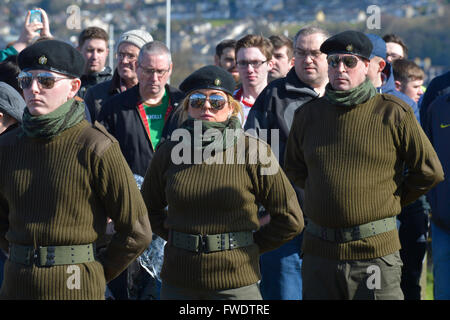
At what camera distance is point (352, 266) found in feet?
14.6

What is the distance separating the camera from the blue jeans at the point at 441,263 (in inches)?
206

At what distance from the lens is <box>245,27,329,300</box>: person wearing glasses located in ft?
18.2

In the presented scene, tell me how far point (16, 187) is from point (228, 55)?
5.01 m

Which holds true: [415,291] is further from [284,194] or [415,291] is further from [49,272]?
[49,272]

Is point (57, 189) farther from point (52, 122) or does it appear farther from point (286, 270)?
point (286, 270)

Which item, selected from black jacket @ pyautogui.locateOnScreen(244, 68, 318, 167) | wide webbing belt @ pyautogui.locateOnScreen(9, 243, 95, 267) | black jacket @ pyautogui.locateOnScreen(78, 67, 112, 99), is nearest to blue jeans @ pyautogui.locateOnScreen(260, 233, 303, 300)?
black jacket @ pyautogui.locateOnScreen(244, 68, 318, 167)

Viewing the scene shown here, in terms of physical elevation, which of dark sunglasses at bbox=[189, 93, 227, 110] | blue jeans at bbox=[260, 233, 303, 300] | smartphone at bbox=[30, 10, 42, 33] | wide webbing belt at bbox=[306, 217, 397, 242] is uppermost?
smartphone at bbox=[30, 10, 42, 33]

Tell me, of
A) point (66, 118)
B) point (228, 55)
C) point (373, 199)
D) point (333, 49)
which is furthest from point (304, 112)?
point (228, 55)

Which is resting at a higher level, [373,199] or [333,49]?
[333,49]

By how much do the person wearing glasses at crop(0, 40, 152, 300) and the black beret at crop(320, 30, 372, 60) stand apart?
5.51ft

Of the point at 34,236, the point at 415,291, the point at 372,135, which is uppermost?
the point at 372,135

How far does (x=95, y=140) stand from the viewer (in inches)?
142

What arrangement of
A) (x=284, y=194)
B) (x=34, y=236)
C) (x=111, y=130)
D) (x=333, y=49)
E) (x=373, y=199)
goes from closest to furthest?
(x=34, y=236) < (x=284, y=194) < (x=373, y=199) < (x=333, y=49) < (x=111, y=130)

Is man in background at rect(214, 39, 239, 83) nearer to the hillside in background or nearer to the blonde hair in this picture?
the blonde hair
